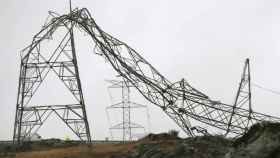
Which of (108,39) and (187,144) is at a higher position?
(108,39)

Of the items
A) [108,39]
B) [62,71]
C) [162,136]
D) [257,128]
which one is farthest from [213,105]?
[257,128]

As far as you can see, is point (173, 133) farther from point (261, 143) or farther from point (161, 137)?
point (261, 143)

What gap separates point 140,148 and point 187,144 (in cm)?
275

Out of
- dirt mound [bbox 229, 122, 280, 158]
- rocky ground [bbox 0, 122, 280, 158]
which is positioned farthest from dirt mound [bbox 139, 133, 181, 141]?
dirt mound [bbox 229, 122, 280, 158]

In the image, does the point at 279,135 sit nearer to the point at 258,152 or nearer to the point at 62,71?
the point at 258,152

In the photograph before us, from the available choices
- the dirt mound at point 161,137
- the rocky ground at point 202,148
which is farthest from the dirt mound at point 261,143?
the dirt mound at point 161,137

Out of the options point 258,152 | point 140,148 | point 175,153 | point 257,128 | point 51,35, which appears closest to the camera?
point 258,152

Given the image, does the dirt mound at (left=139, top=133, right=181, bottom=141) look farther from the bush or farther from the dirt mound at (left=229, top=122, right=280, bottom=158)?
the dirt mound at (left=229, top=122, right=280, bottom=158)

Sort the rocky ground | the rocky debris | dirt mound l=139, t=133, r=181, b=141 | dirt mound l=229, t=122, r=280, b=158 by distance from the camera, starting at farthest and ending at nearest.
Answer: dirt mound l=139, t=133, r=181, b=141
the rocky ground
the rocky debris
dirt mound l=229, t=122, r=280, b=158

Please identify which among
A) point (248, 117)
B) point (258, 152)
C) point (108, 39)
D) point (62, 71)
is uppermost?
point (108, 39)

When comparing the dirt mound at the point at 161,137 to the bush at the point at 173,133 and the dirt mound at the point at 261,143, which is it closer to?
the bush at the point at 173,133

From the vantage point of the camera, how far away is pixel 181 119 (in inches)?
1357

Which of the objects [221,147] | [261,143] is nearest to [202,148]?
[221,147]

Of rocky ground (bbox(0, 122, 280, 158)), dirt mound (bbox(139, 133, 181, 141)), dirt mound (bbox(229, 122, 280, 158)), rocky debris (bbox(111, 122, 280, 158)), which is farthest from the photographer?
dirt mound (bbox(139, 133, 181, 141))
